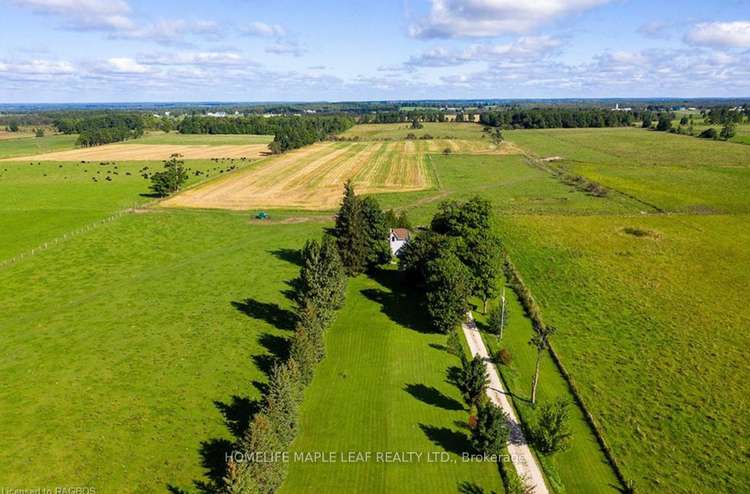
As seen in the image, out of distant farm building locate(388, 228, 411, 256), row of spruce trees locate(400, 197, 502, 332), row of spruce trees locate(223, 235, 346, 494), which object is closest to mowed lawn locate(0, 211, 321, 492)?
row of spruce trees locate(223, 235, 346, 494)

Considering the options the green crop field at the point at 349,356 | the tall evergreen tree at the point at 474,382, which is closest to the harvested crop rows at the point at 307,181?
the green crop field at the point at 349,356

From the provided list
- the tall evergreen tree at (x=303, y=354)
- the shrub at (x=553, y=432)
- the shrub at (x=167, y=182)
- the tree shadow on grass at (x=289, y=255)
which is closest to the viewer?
the shrub at (x=553, y=432)

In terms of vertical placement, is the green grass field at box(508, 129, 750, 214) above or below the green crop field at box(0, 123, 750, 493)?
above

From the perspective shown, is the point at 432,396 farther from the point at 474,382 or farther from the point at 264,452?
the point at 264,452

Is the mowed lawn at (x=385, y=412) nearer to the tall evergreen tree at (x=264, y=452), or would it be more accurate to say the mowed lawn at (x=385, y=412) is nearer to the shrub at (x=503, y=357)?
the tall evergreen tree at (x=264, y=452)

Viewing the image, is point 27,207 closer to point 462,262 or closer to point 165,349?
point 165,349

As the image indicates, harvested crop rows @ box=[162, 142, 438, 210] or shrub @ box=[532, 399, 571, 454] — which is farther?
harvested crop rows @ box=[162, 142, 438, 210]

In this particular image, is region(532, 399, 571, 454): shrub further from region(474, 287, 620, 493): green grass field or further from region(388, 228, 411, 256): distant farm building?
region(388, 228, 411, 256): distant farm building
